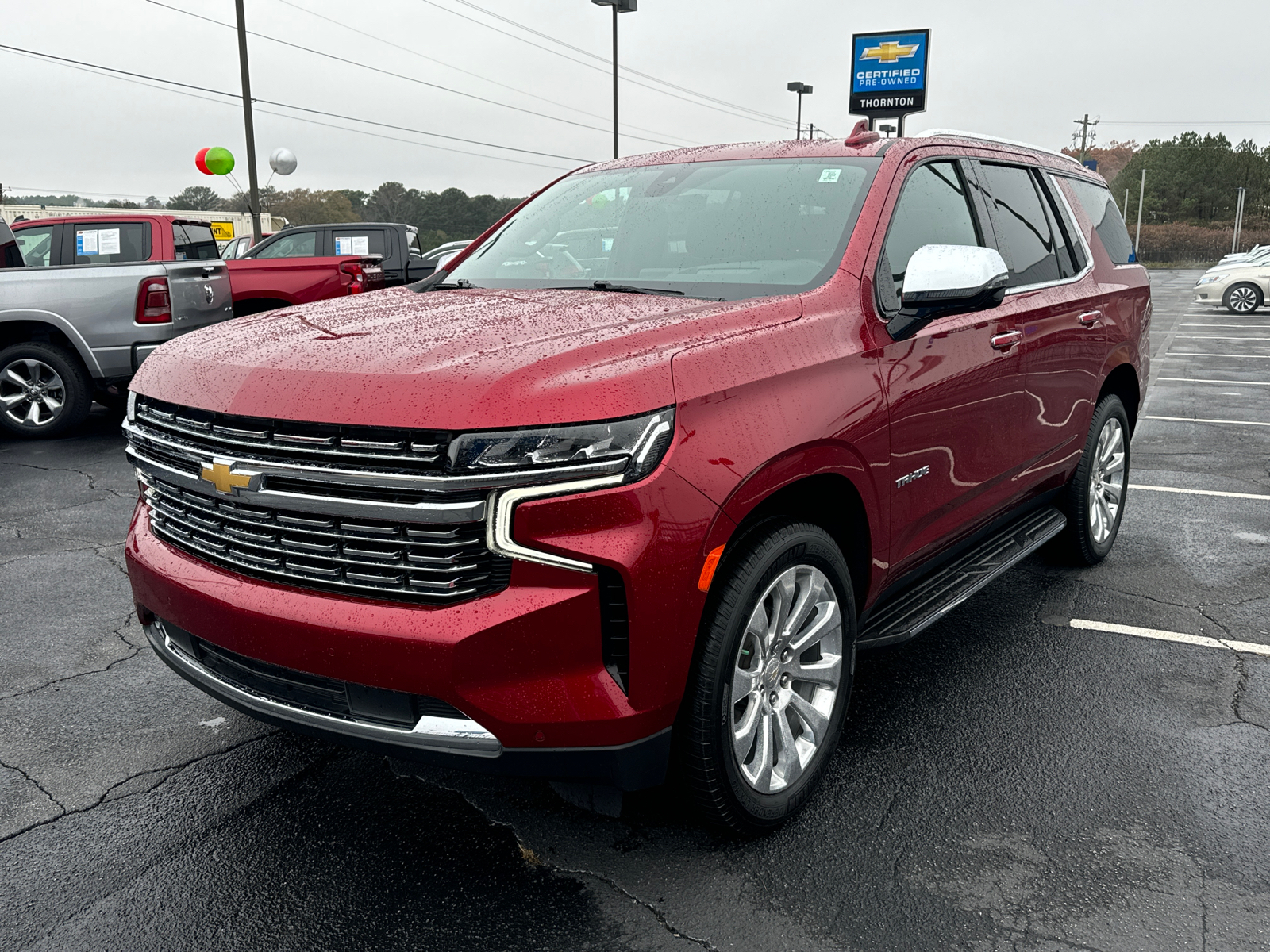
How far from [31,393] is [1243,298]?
27.2 m

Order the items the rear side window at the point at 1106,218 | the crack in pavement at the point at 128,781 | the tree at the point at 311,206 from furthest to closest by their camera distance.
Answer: the tree at the point at 311,206 → the rear side window at the point at 1106,218 → the crack in pavement at the point at 128,781

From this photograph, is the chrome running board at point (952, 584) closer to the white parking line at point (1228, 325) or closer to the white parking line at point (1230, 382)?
the white parking line at point (1230, 382)

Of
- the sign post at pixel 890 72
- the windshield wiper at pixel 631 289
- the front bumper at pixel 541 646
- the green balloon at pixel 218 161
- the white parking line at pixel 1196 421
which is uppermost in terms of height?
the sign post at pixel 890 72

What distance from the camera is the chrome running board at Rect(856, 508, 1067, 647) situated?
335 centimetres

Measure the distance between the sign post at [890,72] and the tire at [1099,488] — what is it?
83.4 feet

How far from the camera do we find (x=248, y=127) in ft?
78.0

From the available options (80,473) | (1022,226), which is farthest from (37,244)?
(1022,226)

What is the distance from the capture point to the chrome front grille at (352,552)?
2.27 metres

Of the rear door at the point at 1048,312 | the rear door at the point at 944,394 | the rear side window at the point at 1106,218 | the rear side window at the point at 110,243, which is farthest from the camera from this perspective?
the rear side window at the point at 110,243

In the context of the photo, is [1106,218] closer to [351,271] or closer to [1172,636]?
[1172,636]

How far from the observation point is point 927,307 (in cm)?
320

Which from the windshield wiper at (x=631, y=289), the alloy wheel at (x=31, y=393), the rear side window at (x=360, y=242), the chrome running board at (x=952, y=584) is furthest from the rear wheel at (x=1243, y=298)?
the windshield wiper at (x=631, y=289)

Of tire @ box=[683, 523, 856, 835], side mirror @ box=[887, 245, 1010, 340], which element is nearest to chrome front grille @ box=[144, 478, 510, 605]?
tire @ box=[683, 523, 856, 835]

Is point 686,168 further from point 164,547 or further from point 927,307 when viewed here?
point 164,547
